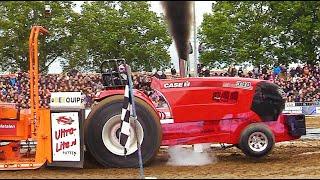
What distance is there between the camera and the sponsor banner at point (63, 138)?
881 cm

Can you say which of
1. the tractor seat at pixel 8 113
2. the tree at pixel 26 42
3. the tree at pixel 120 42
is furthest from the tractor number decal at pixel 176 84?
the tree at pixel 120 42

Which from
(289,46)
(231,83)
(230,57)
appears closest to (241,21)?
(289,46)

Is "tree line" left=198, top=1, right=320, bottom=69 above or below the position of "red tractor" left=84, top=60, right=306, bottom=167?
above

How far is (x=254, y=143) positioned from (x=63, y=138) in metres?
3.21

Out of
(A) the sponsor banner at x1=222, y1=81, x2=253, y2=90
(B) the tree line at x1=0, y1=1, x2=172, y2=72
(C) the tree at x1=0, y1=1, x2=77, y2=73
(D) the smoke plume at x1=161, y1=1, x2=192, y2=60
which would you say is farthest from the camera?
(B) the tree line at x1=0, y1=1, x2=172, y2=72

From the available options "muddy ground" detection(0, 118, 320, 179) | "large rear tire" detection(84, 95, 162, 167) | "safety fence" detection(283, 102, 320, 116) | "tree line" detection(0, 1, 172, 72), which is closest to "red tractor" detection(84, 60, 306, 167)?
"large rear tire" detection(84, 95, 162, 167)

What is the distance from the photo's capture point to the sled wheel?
31.9ft

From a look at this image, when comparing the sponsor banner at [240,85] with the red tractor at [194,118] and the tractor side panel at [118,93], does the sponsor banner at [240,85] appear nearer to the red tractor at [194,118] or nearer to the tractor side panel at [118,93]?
the red tractor at [194,118]

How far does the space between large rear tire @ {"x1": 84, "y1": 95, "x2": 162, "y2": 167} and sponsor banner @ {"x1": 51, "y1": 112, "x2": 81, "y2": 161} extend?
445mm

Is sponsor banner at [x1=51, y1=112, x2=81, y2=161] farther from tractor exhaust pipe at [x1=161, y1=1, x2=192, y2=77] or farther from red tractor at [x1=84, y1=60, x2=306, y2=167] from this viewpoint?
tractor exhaust pipe at [x1=161, y1=1, x2=192, y2=77]

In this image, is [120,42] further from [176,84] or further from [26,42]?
[176,84]

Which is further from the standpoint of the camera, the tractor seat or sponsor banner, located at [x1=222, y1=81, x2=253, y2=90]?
sponsor banner, located at [x1=222, y1=81, x2=253, y2=90]

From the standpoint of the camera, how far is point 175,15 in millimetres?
7520

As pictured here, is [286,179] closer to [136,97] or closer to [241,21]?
[136,97]
